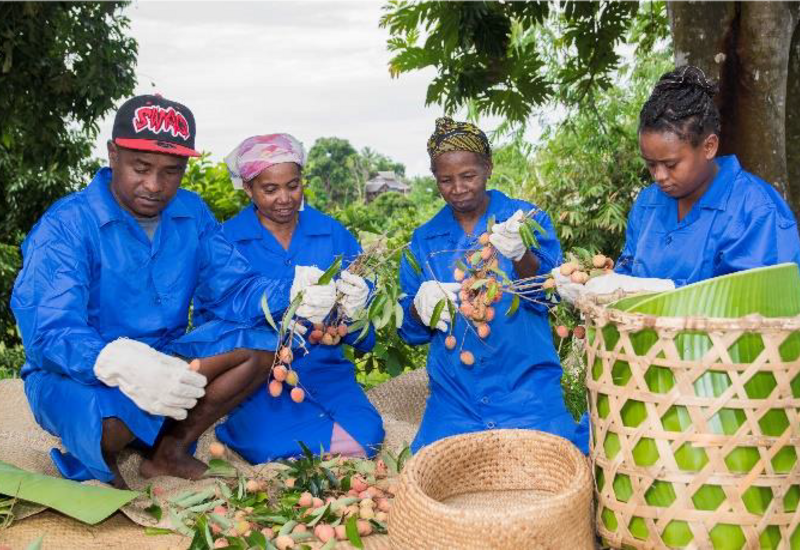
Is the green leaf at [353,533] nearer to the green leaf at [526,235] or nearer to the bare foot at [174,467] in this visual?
the bare foot at [174,467]

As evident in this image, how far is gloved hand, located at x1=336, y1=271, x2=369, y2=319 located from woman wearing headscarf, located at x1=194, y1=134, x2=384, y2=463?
10 cm

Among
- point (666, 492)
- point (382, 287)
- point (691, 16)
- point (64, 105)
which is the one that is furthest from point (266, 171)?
point (64, 105)

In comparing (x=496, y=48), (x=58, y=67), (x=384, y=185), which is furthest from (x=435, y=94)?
(x=384, y=185)

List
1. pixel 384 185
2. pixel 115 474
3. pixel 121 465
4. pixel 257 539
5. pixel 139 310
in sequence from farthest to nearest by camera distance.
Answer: pixel 384 185 < pixel 121 465 < pixel 139 310 < pixel 115 474 < pixel 257 539

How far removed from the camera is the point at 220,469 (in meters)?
2.84

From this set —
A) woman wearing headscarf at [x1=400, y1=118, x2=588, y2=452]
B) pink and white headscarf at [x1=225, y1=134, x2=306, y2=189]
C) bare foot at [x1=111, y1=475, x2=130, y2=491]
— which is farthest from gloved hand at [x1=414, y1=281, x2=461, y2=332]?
bare foot at [x1=111, y1=475, x2=130, y2=491]

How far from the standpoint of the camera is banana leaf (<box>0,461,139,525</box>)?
2.37 meters

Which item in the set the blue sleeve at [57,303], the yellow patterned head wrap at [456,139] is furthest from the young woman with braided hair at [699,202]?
the blue sleeve at [57,303]

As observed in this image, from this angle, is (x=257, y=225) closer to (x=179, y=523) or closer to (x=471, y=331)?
(x=471, y=331)

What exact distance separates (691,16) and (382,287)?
1918mm

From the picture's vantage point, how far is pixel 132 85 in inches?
198

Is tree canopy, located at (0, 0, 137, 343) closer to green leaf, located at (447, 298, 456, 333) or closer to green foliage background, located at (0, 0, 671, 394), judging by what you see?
green foliage background, located at (0, 0, 671, 394)

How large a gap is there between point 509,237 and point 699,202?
0.56 m

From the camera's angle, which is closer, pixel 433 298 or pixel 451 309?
pixel 451 309
